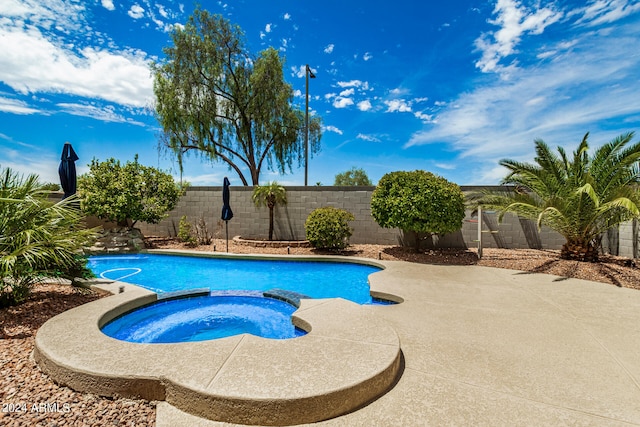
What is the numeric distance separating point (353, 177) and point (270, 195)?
28262 millimetres

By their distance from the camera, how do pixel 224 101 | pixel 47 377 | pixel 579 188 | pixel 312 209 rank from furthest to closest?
pixel 224 101, pixel 312 209, pixel 579 188, pixel 47 377

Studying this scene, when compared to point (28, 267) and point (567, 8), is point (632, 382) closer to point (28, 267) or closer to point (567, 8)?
point (28, 267)

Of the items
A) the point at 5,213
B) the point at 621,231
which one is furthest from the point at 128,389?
the point at 621,231

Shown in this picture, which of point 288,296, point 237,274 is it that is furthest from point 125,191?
point 288,296

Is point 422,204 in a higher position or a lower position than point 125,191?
lower

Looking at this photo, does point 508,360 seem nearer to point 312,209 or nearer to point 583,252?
point 583,252

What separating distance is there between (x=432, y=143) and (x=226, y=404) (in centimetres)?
1787

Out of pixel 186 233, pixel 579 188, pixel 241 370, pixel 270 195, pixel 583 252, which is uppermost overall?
pixel 270 195

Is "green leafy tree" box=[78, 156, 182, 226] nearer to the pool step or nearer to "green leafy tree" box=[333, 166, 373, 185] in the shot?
the pool step

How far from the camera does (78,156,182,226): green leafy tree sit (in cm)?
994

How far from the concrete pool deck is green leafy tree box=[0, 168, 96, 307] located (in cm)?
177

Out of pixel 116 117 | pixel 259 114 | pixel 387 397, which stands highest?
pixel 259 114

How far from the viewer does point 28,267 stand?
366 centimetres

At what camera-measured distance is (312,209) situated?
36.5 ft
